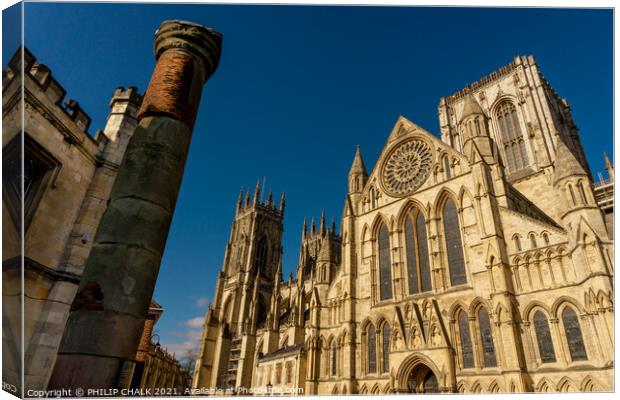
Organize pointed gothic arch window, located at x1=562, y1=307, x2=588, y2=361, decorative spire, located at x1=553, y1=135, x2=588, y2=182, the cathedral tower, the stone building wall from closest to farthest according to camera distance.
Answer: the stone building wall
pointed gothic arch window, located at x1=562, y1=307, x2=588, y2=361
decorative spire, located at x1=553, y1=135, x2=588, y2=182
the cathedral tower

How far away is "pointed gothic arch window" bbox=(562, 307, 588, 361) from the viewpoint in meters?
14.2

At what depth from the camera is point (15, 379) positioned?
6.03 metres

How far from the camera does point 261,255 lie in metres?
58.2

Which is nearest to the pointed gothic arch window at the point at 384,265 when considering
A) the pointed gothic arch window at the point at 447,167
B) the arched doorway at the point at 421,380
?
the arched doorway at the point at 421,380

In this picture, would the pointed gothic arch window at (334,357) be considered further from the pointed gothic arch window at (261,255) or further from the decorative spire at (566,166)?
the pointed gothic arch window at (261,255)

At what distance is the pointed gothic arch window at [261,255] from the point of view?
56.7 m

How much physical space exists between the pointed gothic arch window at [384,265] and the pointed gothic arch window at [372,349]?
1923mm

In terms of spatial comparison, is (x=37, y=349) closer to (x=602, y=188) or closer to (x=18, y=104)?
(x=18, y=104)

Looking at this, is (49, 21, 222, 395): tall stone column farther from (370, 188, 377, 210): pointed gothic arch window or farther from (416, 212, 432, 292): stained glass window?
(370, 188, 377, 210): pointed gothic arch window

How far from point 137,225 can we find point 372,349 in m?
18.9

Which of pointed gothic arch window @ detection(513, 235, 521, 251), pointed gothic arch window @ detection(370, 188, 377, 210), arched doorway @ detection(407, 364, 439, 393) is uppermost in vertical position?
pointed gothic arch window @ detection(370, 188, 377, 210)

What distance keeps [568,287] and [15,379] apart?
56.5ft

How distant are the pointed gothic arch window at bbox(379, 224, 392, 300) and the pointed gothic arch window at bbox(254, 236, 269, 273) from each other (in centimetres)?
3435

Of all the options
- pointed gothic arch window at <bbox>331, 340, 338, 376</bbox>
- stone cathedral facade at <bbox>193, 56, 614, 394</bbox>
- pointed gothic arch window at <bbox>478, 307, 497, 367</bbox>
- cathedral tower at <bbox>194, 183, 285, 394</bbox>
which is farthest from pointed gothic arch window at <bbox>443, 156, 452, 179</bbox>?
cathedral tower at <bbox>194, 183, 285, 394</bbox>
